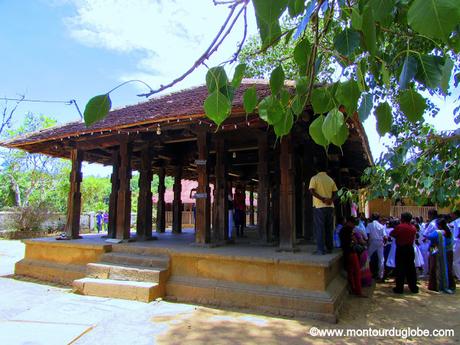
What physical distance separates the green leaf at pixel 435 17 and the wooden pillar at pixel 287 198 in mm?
5826

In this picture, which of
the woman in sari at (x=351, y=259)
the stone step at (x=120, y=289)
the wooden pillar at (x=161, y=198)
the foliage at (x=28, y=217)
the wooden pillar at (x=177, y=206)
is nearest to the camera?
the stone step at (x=120, y=289)

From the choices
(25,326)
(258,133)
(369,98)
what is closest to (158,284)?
(25,326)

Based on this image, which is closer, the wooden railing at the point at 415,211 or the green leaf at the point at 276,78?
the green leaf at the point at 276,78

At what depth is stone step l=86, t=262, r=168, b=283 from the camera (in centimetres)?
628

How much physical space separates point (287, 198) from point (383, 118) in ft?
17.4

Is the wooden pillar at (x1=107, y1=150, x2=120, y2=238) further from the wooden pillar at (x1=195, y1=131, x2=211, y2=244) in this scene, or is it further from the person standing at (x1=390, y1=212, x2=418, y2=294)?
the person standing at (x1=390, y1=212, x2=418, y2=294)

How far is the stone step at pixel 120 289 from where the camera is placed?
596cm

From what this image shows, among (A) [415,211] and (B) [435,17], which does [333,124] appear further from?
(A) [415,211]

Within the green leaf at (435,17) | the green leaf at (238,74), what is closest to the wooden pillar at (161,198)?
the green leaf at (238,74)

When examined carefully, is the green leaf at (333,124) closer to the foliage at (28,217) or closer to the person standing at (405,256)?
the person standing at (405,256)

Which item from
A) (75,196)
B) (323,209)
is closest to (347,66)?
(323,209)

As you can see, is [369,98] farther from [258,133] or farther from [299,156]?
[299,156]

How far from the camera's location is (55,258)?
315 inches

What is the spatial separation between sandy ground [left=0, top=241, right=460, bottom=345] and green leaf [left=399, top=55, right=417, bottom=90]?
12.9 feet
